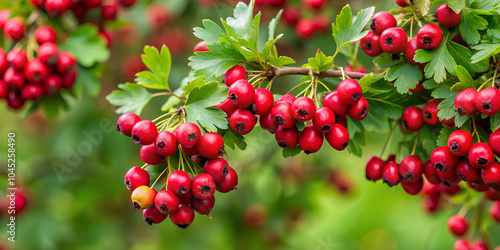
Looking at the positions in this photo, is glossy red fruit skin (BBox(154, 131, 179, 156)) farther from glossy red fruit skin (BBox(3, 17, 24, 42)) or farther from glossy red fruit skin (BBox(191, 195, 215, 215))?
glossy red fruit skin (BBox(3, 17, 24, 42))

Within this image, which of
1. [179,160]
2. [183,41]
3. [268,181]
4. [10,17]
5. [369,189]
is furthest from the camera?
[369,189]

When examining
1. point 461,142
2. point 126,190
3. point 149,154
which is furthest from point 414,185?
point 126,190

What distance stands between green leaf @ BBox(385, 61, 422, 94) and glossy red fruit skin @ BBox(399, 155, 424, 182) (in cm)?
28

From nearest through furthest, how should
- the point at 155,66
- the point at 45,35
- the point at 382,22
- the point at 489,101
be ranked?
1. the point at 489,101
2. the point at 382,22
3. the point at 155,66
4. the point at 45,35

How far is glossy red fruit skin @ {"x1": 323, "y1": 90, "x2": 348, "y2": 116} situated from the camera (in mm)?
1378

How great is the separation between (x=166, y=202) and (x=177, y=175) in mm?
87

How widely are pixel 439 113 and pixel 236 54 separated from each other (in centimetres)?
68

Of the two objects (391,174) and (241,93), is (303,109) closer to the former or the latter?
(241,93)

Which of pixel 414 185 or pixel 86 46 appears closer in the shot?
pixel 414 185

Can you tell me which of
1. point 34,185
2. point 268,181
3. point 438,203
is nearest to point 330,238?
point 268,181

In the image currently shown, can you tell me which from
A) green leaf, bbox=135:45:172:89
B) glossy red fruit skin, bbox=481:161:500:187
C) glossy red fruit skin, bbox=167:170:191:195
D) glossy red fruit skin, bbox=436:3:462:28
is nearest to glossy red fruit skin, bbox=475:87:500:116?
glossy red fruit skin, bbox=481:161:500:187

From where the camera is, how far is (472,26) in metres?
1.36

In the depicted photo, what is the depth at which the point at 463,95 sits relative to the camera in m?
1.29

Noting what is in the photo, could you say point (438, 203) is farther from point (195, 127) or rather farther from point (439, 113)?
point (195, 127)
